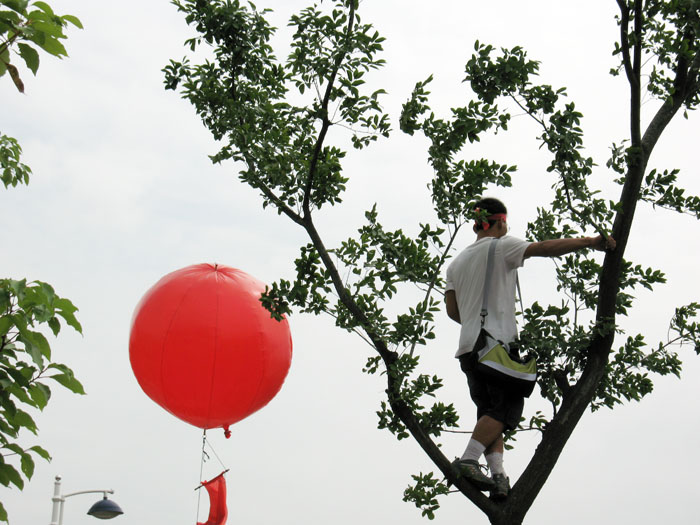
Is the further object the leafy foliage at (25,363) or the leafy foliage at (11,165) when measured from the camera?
the leafy foliage at (11,165)

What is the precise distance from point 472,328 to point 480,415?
1.66ft

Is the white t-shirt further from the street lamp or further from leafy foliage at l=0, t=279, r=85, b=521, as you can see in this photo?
the street lamp

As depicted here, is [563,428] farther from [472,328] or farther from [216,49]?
[216,49]

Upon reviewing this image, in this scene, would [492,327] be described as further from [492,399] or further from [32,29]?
[32,29]

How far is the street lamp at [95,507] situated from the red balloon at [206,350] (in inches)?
214

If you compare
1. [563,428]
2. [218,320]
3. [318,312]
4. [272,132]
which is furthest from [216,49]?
[563,428]

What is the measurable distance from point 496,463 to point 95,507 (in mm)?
8768

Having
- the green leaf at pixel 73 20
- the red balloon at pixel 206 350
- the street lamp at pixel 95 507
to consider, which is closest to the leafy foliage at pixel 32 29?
the green leaf at pixel 73 20

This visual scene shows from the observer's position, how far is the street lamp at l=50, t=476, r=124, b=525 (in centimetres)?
1220

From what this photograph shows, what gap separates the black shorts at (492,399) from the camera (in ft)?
16.1

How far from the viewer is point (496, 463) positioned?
16.4 ft

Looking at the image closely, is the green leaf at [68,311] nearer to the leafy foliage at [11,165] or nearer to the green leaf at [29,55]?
the green leaf at [29,55]

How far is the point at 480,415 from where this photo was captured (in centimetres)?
502

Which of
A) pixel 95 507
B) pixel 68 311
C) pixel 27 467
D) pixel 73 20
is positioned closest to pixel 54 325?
pixel 68 311
